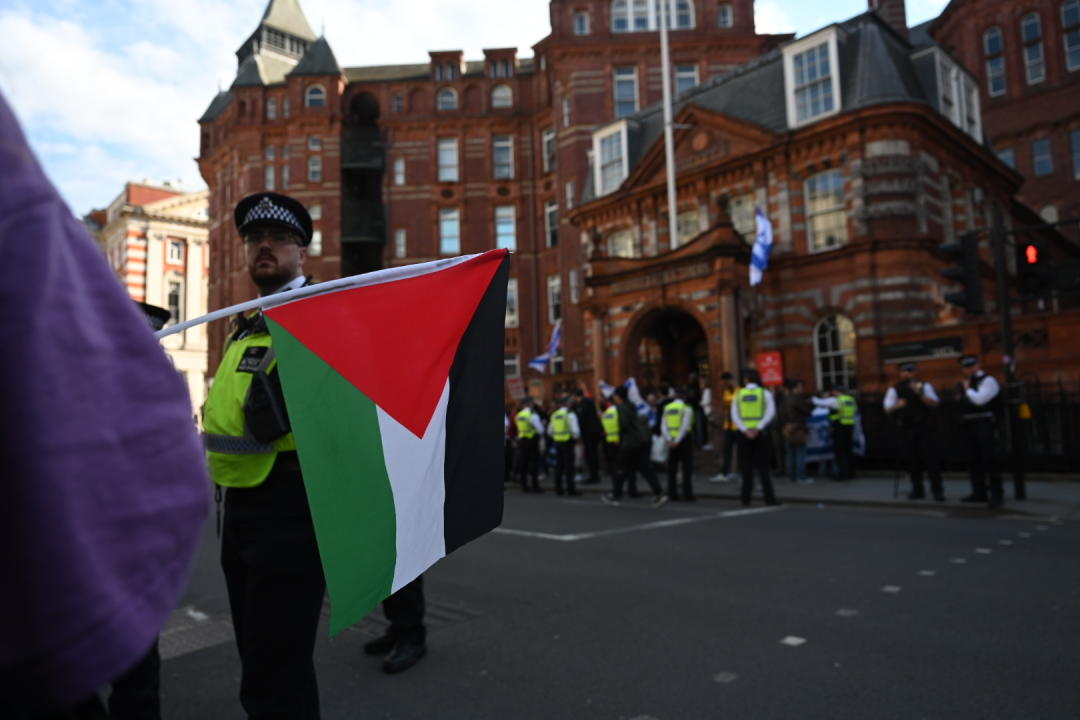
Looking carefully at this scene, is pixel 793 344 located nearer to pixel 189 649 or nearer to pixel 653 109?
pixel 653 109

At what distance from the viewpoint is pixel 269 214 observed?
278cm

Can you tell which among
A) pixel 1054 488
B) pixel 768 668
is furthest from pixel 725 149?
pixel 768 668

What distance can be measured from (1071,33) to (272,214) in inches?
1786

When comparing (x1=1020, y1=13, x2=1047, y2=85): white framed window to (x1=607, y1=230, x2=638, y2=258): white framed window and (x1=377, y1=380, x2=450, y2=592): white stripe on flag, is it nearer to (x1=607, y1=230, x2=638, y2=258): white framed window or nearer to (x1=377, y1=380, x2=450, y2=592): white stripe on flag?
(x1=607, y1=230, x2=638, y2=258): white framed window

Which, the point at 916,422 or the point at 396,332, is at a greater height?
the point at 396,332

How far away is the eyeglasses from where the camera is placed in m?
2.79

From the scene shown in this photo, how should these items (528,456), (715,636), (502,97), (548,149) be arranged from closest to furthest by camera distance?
(715,636), (528,456), (548,149), (502,97)

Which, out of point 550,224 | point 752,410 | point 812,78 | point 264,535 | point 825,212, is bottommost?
point 264,535

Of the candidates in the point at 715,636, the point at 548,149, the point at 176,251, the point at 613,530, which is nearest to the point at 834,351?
the point at 613,530

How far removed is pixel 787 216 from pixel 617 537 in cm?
1678

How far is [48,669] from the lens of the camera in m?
0.70

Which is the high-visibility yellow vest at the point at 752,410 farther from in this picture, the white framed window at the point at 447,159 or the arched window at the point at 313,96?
the arched window at the point at 313,96

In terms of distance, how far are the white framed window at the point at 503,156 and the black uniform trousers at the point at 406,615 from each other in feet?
126

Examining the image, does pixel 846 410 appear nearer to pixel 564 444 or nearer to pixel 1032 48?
pixel 564 444
